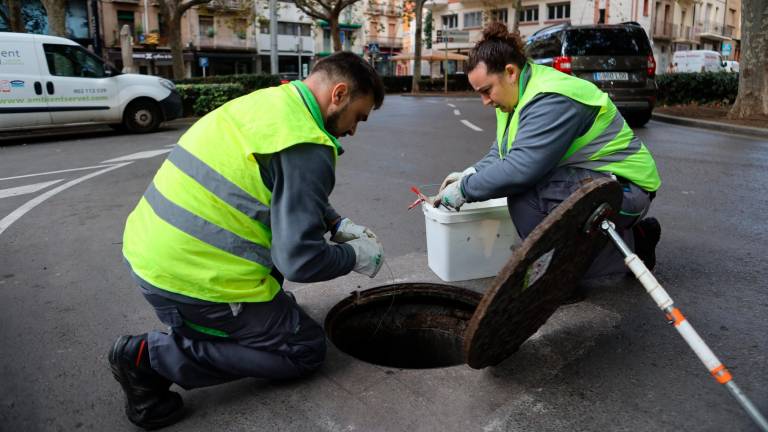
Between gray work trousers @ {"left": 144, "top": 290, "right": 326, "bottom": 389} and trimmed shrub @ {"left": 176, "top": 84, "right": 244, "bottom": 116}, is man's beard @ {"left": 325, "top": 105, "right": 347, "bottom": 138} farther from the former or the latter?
trimmed shrub @ {"left": 176, "top": 84, "right": 244, "bottom": 116}

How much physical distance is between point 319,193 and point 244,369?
0.77m

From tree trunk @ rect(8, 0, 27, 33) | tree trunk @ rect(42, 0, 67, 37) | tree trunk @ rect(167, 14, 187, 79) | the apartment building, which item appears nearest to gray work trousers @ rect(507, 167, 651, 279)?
tree trunk @ rect(42, 0, 67, 37)

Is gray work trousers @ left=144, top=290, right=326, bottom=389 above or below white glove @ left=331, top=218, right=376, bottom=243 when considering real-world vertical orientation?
below

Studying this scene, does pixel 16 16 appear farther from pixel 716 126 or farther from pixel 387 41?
pixel 387 41

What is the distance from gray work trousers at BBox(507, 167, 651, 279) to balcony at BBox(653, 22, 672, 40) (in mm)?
56985

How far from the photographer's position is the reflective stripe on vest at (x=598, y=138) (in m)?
2.86

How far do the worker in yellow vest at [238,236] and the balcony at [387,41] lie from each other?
64.0 m

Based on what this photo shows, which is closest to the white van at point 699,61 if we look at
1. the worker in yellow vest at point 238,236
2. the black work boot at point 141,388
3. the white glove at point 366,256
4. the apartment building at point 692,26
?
the apartment building at point 692,26

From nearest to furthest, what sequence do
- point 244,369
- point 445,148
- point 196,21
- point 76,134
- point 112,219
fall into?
point 244,369 → point 112,219 → point 445,148 → point 76,134 → point 196,21

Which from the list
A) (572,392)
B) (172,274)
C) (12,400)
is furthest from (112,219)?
(572,392)

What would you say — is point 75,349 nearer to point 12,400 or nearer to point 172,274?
point 12,400

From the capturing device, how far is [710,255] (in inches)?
162

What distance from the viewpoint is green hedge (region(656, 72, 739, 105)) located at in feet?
52.7

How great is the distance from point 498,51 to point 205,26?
159ft
